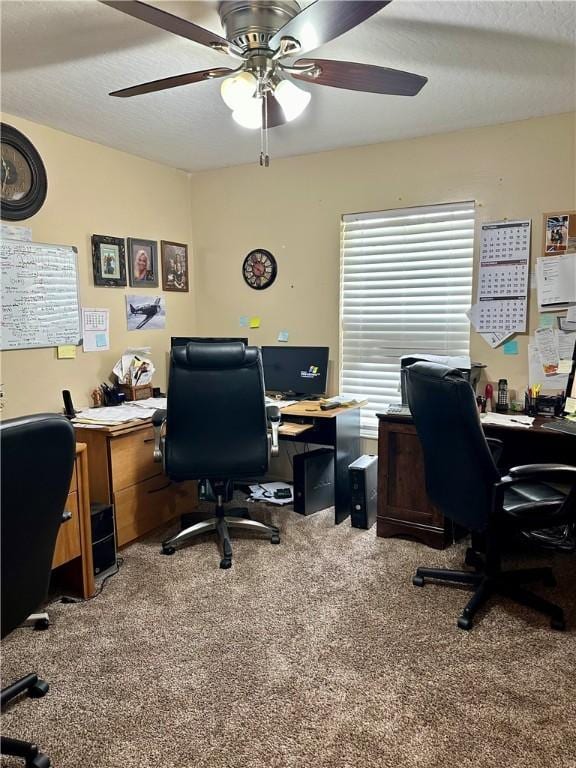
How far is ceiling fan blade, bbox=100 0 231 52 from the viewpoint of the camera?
1517 mm

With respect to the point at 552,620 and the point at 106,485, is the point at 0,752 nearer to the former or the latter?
the point at 106,485

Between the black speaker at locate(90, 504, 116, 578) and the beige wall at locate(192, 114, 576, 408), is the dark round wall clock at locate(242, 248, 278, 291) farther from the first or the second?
the black speaker at locate(90, 504, 116, 578)

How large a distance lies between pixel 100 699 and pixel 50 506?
2.68 ft

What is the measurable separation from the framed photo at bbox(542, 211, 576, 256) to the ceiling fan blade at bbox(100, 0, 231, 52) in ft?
6.92

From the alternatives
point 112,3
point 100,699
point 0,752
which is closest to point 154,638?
point 100,699

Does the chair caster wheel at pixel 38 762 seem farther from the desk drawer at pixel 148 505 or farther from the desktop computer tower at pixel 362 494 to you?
the desktop computer tower at pixel 362 494

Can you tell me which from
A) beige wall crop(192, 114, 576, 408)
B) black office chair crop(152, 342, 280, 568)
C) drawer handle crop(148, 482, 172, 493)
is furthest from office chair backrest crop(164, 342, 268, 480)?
beige wall crop(192, 114, 576, 408)

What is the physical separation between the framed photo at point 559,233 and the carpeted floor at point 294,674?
1723 mm

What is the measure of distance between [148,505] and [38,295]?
1.38m

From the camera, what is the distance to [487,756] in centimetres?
158

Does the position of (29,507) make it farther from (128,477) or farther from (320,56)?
(320,56)

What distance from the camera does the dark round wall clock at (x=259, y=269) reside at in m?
3.98

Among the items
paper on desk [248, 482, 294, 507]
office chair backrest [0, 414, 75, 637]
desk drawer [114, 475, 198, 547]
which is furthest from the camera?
paper on desk [248, 482, 294, 507]

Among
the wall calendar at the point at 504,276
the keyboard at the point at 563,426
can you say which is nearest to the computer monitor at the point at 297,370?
the wall calendar at the point at 504,276
